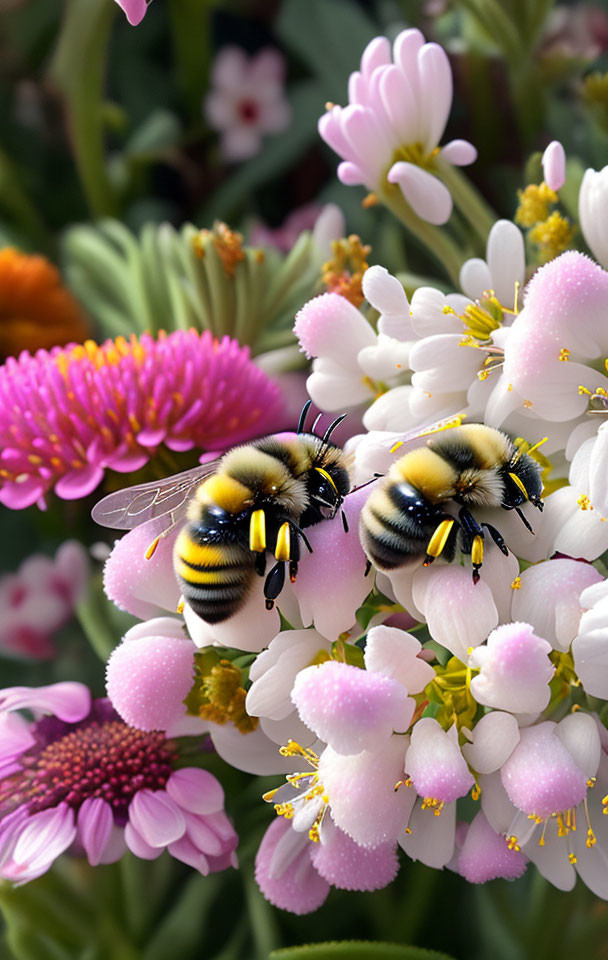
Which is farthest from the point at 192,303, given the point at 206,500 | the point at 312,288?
the point at 206,500

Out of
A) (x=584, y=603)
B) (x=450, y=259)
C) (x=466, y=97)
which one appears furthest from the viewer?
(x=466, y=97)

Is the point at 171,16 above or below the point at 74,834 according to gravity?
above

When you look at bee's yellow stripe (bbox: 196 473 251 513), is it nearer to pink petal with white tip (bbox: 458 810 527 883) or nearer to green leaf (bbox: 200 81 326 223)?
pink petal with white tip (bbox: 458 810 527 883)

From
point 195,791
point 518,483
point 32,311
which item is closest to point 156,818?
point 195,791

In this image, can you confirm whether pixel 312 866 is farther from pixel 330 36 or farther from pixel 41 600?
pixel 330 36

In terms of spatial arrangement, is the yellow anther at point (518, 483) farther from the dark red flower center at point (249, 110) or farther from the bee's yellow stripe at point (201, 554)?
the dark red flower center at point (249, 110)

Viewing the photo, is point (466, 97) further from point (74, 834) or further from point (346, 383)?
point (74, 834)

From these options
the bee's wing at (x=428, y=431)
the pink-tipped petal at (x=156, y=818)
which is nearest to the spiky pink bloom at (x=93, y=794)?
the pink-tipped petal at (x=156, y=818)
